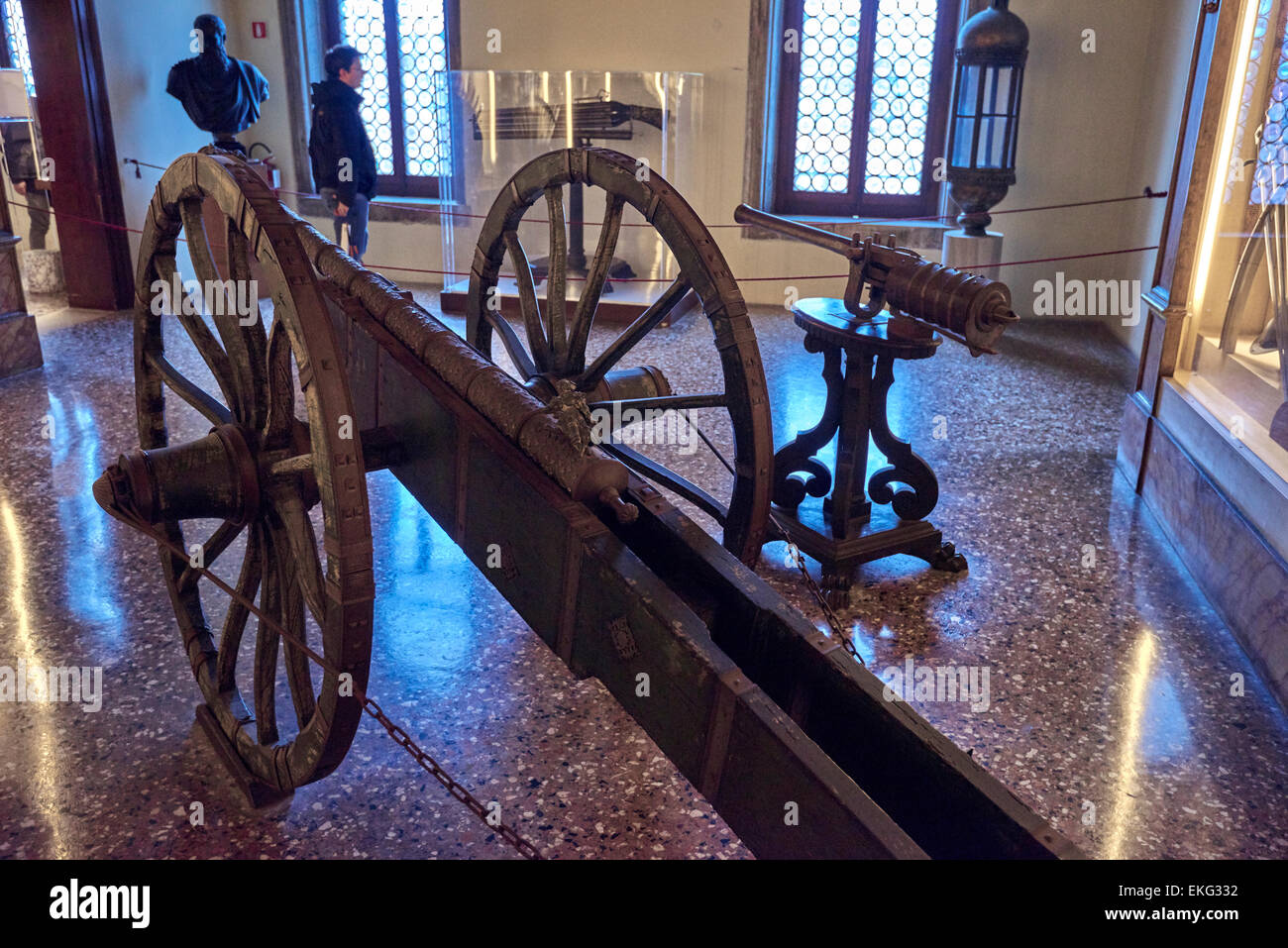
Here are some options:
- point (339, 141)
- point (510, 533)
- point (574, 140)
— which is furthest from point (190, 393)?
point (574, 140)

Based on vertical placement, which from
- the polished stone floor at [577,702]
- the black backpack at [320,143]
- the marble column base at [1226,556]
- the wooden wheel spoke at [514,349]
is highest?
the black backpack at [320,143]

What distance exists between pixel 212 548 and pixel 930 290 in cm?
207

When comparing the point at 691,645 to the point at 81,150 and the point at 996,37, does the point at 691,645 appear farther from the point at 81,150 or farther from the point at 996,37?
the point at 81,150

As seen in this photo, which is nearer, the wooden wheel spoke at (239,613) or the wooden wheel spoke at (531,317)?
the wooden wheel spoke at (239,613)

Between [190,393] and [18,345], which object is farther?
[18,345]

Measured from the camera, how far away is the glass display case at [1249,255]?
3.43 metres

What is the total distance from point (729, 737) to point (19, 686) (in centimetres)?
230

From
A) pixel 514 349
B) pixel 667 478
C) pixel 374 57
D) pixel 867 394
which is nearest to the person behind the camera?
pixel 667 478

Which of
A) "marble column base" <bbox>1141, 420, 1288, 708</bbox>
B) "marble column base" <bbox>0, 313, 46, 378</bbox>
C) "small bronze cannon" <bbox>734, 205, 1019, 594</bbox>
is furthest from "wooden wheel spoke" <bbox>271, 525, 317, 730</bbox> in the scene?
"marble column base" <bbox>0, 313, 46, 378</bbox>

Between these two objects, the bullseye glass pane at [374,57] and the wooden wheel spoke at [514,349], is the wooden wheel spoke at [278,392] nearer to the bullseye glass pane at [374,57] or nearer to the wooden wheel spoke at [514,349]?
the wooden wheel spoke at [514,349]

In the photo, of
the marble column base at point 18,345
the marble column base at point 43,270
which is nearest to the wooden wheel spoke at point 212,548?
the marble column base at point 18,345

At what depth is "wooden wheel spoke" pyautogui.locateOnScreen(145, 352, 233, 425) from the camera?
2.38m

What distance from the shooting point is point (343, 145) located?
290 inches

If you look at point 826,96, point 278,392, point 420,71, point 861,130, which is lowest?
point 278,392
